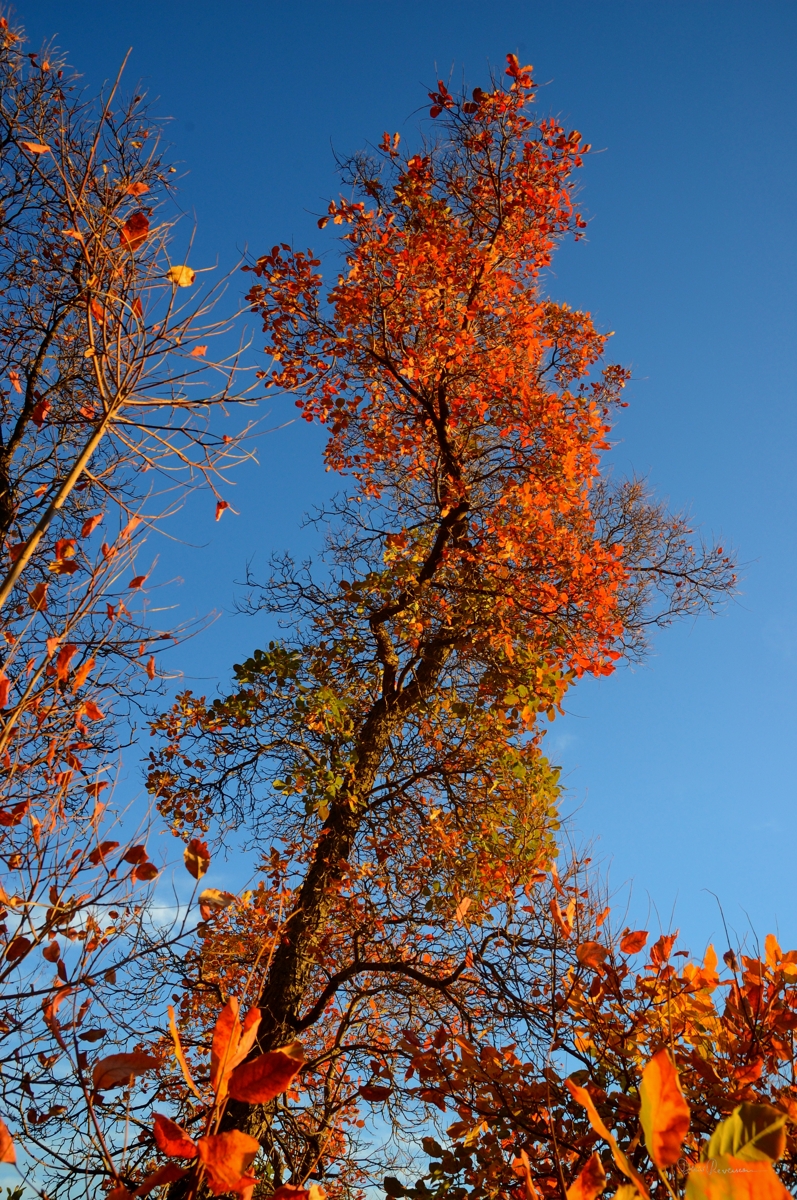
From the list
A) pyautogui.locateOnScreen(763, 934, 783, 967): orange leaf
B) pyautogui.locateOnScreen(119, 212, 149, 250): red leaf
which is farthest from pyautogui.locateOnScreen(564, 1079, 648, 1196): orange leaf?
pyautogui.locateOnScreen(119, 212, 149, 250): red leaf

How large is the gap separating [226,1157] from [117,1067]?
48 cm

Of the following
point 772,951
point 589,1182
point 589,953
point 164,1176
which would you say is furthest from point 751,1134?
point 772,951

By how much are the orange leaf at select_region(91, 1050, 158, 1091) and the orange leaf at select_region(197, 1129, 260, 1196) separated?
0.35 metres

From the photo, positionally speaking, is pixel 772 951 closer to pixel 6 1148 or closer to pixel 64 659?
pixel 6 1148

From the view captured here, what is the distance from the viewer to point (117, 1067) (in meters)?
1.70

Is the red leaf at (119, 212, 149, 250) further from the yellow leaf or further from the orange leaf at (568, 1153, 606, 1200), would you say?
the orange leaf at (568, 1153, 606, 1200)

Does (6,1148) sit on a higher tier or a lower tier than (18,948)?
lower

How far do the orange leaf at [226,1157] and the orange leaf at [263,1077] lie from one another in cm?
7

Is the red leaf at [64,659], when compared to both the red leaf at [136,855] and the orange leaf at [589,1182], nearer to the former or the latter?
the red leaf at [136,855]

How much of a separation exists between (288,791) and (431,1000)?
2.28m

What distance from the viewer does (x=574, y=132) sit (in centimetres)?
695

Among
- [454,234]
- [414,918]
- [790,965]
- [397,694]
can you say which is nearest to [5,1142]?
[790,965]

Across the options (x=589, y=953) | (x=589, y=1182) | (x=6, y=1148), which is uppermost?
(x=589, y=953)

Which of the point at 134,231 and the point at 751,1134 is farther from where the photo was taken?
the point at 134,231
